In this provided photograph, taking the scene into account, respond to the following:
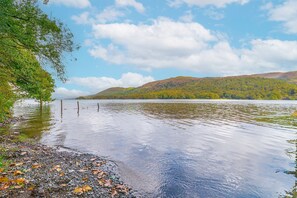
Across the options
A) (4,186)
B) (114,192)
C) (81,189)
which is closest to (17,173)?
(4,186)

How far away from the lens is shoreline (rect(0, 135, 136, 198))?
864 cm

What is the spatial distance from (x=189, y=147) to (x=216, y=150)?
2.48 m

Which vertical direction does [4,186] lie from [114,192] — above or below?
above

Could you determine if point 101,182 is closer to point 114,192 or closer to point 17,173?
point 114,192

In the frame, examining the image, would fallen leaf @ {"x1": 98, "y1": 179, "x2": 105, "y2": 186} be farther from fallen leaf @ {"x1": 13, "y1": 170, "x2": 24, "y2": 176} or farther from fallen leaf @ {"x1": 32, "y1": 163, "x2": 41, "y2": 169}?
fallen leaf @ {"x1": 32, "y1": 163, "x2": 41, "y2": 169}

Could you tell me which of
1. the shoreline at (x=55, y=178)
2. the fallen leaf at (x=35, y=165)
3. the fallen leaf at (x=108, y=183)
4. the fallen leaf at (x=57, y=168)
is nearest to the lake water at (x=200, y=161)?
the fallen leaf at (x=108, y=183)

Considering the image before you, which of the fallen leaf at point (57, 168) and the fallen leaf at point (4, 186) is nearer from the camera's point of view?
the fallen leaf at point (4, 186)

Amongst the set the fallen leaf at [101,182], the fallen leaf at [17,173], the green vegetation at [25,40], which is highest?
the green vegetation at [25,40]

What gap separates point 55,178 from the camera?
10.3 meters

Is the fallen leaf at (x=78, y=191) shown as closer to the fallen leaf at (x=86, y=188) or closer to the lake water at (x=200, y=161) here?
the fallen leaf at (x=86, y=188)

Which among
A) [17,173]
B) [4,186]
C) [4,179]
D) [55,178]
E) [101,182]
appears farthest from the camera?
[101,182]

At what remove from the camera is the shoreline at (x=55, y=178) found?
864 centimetres

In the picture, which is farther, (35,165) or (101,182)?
(35,165)

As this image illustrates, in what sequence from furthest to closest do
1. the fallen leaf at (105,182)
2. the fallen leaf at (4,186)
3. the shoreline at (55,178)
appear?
the fallen leaf at (105,182), the shoreline at (55,178), the fallen leaf at (4,186)
